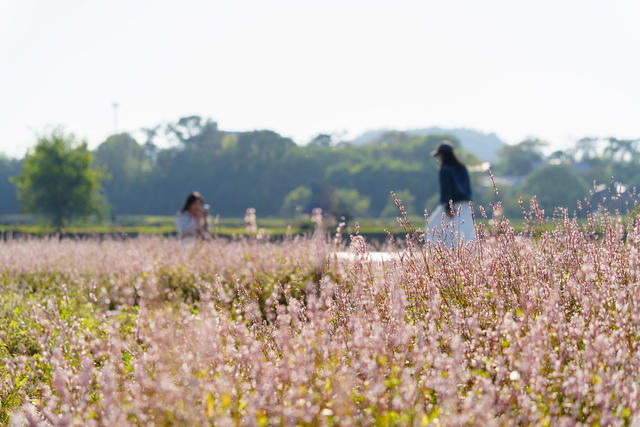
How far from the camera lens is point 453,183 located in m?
8.05

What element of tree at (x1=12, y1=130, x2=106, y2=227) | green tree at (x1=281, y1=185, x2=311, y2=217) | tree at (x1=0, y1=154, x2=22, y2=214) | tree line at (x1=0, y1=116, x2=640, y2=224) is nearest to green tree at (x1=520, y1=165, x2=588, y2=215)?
tree line at (x1=0, y1=116, x2=640, y2=224)

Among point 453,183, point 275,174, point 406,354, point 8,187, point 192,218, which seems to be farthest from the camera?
point 8,187

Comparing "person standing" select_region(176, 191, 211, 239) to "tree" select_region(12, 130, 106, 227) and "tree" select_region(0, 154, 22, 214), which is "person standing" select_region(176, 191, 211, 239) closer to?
"tree" select_region(12, 130, 106, 227)

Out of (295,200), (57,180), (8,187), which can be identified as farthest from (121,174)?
(57,180)

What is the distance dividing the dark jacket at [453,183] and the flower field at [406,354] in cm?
308

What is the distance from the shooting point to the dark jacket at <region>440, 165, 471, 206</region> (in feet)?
26.4

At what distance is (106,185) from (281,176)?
23.5 meters

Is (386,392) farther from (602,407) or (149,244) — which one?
(149,244)

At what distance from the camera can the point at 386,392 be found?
2.64 m

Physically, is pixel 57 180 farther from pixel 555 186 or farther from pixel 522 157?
pixel 522 157

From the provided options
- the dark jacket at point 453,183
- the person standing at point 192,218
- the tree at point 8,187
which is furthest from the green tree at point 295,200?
the dark jacket at point 453,183

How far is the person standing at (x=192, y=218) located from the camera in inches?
418

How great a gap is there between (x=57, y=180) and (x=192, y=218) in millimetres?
21166

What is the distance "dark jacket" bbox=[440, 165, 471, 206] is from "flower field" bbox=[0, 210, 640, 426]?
3083 mm
